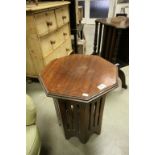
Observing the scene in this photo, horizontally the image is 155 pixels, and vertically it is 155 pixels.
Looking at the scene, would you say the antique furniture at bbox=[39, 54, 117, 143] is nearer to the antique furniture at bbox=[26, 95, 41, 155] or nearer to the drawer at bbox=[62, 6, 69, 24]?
the antique furniture at bbox=[26, 95, 41, 155]

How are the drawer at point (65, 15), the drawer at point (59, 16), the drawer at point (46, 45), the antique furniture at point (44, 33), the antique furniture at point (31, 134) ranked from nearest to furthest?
1. the antique furniture at point (31, 134)
2. the antique furniture at point (44, 33)
3. the drawer at point (46, 45)
4. the drawer at point (59, 16)
5. the drawer at point (65, 15)

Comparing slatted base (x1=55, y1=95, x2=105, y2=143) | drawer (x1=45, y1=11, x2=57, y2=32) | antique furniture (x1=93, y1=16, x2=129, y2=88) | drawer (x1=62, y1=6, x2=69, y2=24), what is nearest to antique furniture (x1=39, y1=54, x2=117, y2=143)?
slatted base (x1=55, y1=95, x2=105, y2=143)

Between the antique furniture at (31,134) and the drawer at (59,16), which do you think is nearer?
the antique furniture at (31,134)

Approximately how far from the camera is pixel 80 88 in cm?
94

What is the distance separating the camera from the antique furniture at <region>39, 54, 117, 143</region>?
0.91 m

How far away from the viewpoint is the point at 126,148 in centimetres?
124

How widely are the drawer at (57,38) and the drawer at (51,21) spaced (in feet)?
0.34

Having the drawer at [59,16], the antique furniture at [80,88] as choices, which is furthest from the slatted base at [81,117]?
the drawer at [59,16]

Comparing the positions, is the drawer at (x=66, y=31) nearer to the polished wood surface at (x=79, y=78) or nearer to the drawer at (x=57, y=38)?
the drawer at (x=57, y=38)

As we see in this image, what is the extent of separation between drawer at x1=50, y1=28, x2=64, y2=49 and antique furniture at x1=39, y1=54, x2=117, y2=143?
0.72m

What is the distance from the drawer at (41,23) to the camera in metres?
1.55
